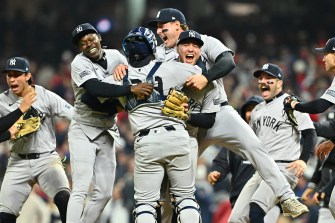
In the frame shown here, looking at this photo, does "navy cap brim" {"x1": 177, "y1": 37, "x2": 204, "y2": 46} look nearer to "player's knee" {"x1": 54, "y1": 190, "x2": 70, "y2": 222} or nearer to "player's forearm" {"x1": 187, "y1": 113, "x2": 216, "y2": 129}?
"player's forearm" {"x1": 187, "y1": 113, "x2": 216, "y2": 129}

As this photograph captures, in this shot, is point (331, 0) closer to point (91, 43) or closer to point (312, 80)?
point (312, 80)

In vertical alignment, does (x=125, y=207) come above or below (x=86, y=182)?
below

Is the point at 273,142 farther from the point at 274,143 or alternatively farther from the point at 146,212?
the point at 146,212

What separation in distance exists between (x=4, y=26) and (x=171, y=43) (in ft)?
49.7

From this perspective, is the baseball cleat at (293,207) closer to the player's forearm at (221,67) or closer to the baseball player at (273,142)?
the baseball player at (273,142)

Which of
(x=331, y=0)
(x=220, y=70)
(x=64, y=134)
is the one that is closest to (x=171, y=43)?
(x=220, y=70)

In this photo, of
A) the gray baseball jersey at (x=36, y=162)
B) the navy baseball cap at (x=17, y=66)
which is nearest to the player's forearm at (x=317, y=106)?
the gray baseball jersey at (x=36, y=162)

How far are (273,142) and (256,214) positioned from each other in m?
0.79

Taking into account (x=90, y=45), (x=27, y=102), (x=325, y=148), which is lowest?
(x=325, y=148)

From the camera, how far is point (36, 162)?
361 inches

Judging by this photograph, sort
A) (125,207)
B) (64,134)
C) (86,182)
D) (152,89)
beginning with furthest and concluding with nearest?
(64,134), (125,207), (86,182), (152,89)

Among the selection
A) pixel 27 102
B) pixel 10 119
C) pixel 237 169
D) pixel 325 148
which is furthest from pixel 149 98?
pixel 237 169

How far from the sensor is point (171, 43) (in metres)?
8.80

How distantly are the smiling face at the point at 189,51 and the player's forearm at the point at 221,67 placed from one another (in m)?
0.20
